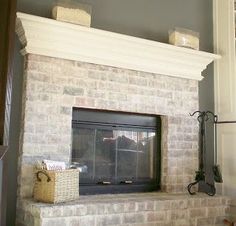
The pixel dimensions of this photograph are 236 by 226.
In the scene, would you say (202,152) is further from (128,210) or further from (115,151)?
(128,210)

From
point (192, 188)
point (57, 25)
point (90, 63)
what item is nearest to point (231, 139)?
point (192, 188)

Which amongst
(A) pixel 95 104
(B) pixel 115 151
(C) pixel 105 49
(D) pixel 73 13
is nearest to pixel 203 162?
(B) pixel 115 151

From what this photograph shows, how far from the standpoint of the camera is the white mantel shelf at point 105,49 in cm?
289

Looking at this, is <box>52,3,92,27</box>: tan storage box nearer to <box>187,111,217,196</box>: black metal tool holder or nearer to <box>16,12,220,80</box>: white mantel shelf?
<box>16,12,220,80</box>: white mantel shelf

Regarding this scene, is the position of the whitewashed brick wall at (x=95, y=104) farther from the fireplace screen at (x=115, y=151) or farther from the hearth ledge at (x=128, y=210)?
the hearth ledge at (x=128, y=210)

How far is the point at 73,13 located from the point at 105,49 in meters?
0.43

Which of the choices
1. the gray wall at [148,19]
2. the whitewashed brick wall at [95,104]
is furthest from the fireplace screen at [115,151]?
the gray wall at [148,19]

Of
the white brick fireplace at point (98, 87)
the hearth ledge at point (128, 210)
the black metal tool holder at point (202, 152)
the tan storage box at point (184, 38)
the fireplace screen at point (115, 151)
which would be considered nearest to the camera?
the hearth ledge at point (128, 210)

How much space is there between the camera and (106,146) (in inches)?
133

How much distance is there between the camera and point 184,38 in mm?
3592

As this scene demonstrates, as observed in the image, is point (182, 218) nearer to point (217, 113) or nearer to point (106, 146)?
point (106, 146)

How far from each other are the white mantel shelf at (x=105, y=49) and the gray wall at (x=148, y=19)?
22 centimetres

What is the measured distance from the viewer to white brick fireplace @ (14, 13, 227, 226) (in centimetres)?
289

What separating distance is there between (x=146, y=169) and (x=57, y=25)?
1.67 metres
